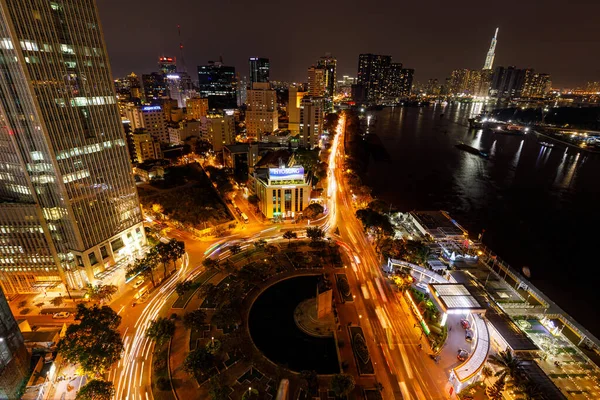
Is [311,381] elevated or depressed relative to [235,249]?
depressed

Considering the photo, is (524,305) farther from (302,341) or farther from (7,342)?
(7,342)

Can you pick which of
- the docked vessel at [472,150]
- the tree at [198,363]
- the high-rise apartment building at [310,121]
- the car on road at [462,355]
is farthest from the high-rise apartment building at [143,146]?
the docked vessel at [472,150]

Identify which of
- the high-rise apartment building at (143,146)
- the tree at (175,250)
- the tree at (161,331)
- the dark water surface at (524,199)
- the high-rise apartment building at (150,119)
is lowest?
the dark water surface at (524,199)

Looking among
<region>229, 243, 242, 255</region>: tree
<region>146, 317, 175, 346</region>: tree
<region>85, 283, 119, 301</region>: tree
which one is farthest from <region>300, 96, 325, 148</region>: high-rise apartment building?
<region>146, 317, 175, 346</region>: tree

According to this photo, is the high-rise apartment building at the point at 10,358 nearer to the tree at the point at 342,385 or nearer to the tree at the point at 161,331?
the tree at the point at 161,331

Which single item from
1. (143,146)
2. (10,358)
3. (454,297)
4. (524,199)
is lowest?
(524,199)

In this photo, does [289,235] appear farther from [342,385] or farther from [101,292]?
[101,292]

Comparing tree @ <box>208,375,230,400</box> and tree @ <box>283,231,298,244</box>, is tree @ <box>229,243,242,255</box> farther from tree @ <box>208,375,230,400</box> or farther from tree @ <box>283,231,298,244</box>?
tree @ <box>208,375,230,400</box>

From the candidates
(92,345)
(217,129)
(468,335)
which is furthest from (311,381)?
(217,129)
